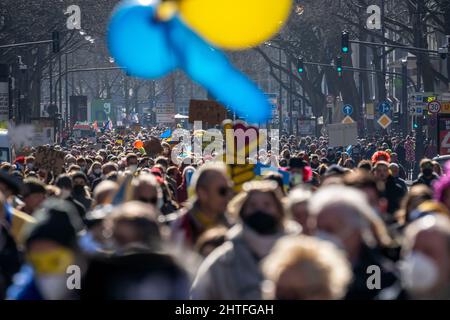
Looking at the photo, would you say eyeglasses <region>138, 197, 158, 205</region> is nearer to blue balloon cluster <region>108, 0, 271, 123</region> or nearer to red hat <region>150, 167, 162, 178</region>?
blue balloon cluster <region>108, 0, 271, 123</region>

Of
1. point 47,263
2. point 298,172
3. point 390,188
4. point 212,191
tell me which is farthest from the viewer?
point 298,172

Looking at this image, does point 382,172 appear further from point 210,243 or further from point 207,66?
point 210,243

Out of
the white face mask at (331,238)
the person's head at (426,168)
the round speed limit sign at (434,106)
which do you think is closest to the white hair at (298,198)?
the white face mask at (331,238)

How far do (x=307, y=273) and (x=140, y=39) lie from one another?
4.69 metres

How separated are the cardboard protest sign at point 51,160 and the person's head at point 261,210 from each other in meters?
15.7

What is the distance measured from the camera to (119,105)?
166 meters

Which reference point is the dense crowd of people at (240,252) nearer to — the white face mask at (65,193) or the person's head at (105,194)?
the person's head at (105,194)

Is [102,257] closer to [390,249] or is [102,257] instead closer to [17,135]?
[390,249]

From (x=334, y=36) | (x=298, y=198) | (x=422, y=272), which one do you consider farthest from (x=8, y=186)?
(x=334, y=36)

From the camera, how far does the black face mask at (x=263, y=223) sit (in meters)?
7.52

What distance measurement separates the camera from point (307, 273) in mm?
5426

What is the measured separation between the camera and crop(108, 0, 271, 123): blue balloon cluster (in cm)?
980

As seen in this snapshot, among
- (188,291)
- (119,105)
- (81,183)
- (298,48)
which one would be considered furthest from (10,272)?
(119,105)

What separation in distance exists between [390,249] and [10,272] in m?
2.70
